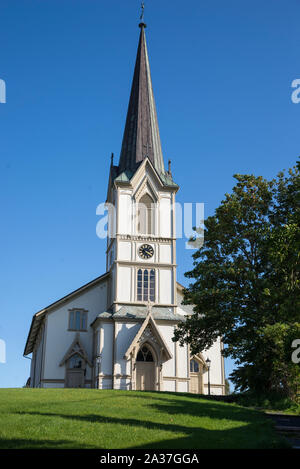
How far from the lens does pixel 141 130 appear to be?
150ft

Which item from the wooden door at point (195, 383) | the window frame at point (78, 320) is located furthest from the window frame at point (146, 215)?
the wooden door at point (195, 383)

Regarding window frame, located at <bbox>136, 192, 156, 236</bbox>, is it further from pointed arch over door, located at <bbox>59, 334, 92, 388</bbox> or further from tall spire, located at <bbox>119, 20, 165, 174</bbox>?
pointed arch over door, located at <bbox>59, 334, 92, 388</bbox>

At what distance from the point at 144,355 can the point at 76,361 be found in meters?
5.72

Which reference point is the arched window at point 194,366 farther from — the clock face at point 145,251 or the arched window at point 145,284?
the clock face at point 145,251

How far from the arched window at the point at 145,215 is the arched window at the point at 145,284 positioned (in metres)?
3.34

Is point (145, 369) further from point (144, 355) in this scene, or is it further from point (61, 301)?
point (61, 301)

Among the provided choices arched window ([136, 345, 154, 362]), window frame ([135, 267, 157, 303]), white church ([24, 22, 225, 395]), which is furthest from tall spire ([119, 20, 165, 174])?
arched window ([136, 345, 154, 362])

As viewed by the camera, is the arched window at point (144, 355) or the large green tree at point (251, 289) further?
the arched window at point (144, 355)

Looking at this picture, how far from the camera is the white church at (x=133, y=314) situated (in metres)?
36.4

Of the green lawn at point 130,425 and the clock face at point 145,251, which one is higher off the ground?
the clock face at point 145,251

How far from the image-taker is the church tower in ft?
129

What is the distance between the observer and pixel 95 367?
37.6 m

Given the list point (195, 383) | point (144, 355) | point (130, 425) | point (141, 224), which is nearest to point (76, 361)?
point (144, 355)
